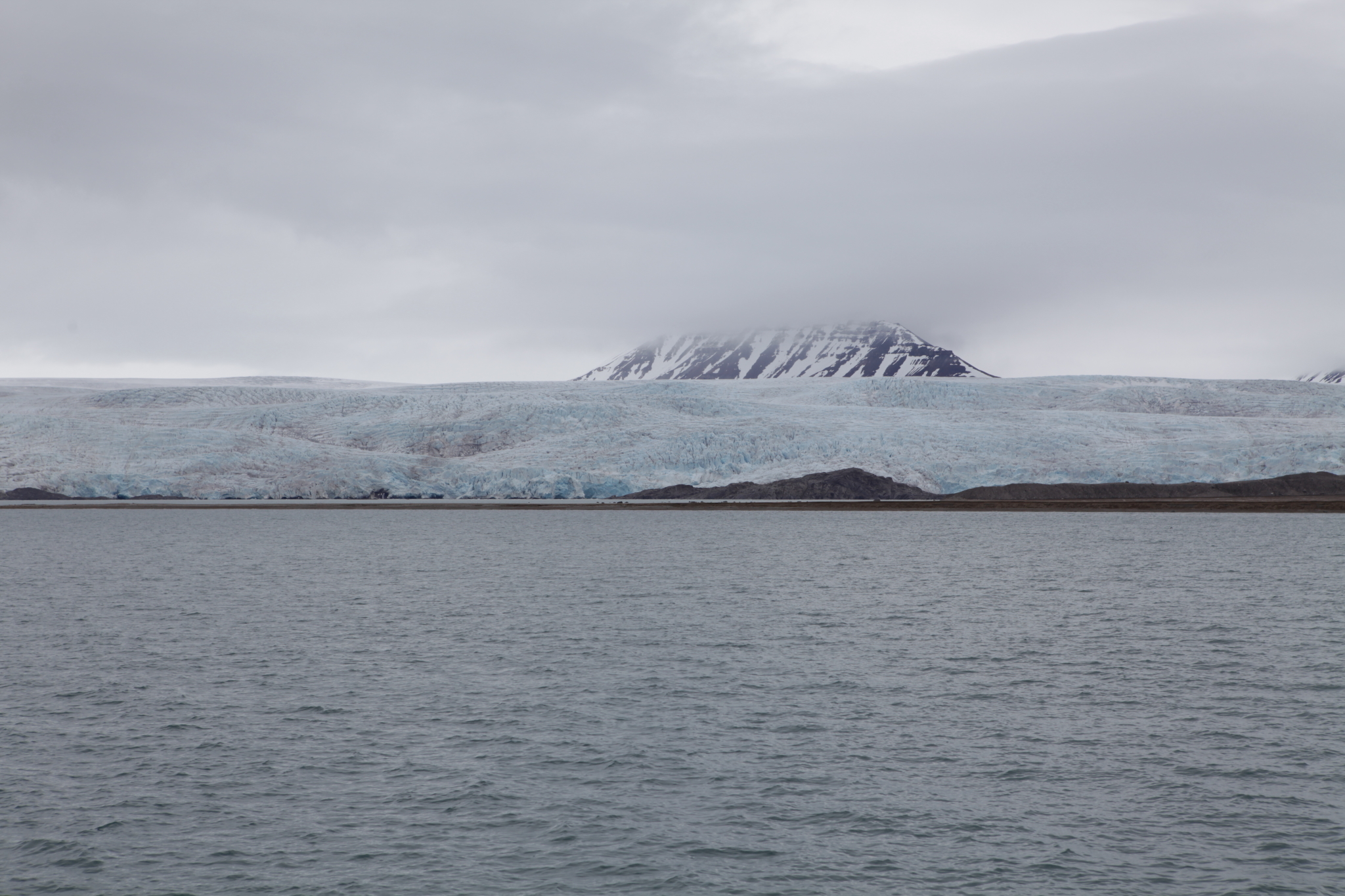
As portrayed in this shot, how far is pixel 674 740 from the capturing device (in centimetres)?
1677

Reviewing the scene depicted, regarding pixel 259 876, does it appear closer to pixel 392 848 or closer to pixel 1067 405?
pixel 392 848

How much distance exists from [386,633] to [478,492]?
7318cm

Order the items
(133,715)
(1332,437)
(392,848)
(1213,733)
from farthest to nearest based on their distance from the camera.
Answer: (1332,437), (133,715), (1213,733), (392,848)

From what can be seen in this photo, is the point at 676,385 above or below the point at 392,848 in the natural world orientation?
above

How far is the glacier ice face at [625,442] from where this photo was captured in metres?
97.3

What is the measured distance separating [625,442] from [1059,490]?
38.4 m

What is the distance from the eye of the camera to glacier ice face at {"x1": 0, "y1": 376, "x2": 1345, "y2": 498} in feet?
319

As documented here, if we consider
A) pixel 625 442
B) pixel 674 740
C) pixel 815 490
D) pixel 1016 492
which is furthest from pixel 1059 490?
pixel 674 740

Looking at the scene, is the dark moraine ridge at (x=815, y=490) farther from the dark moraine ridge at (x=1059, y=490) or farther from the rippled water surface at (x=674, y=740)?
the rippled water surface at (x=674, y=740)

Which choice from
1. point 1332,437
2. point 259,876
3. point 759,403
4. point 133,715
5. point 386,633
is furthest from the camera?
point 759,403

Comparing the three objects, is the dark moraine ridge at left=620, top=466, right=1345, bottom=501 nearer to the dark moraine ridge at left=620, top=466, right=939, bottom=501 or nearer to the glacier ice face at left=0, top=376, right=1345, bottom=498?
the dark moraine ridge at left=620, top=466, right=939, bottom=501

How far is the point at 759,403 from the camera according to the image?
11988cm

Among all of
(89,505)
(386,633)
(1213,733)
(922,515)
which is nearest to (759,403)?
(922,515)

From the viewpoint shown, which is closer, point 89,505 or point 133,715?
point 133,715
